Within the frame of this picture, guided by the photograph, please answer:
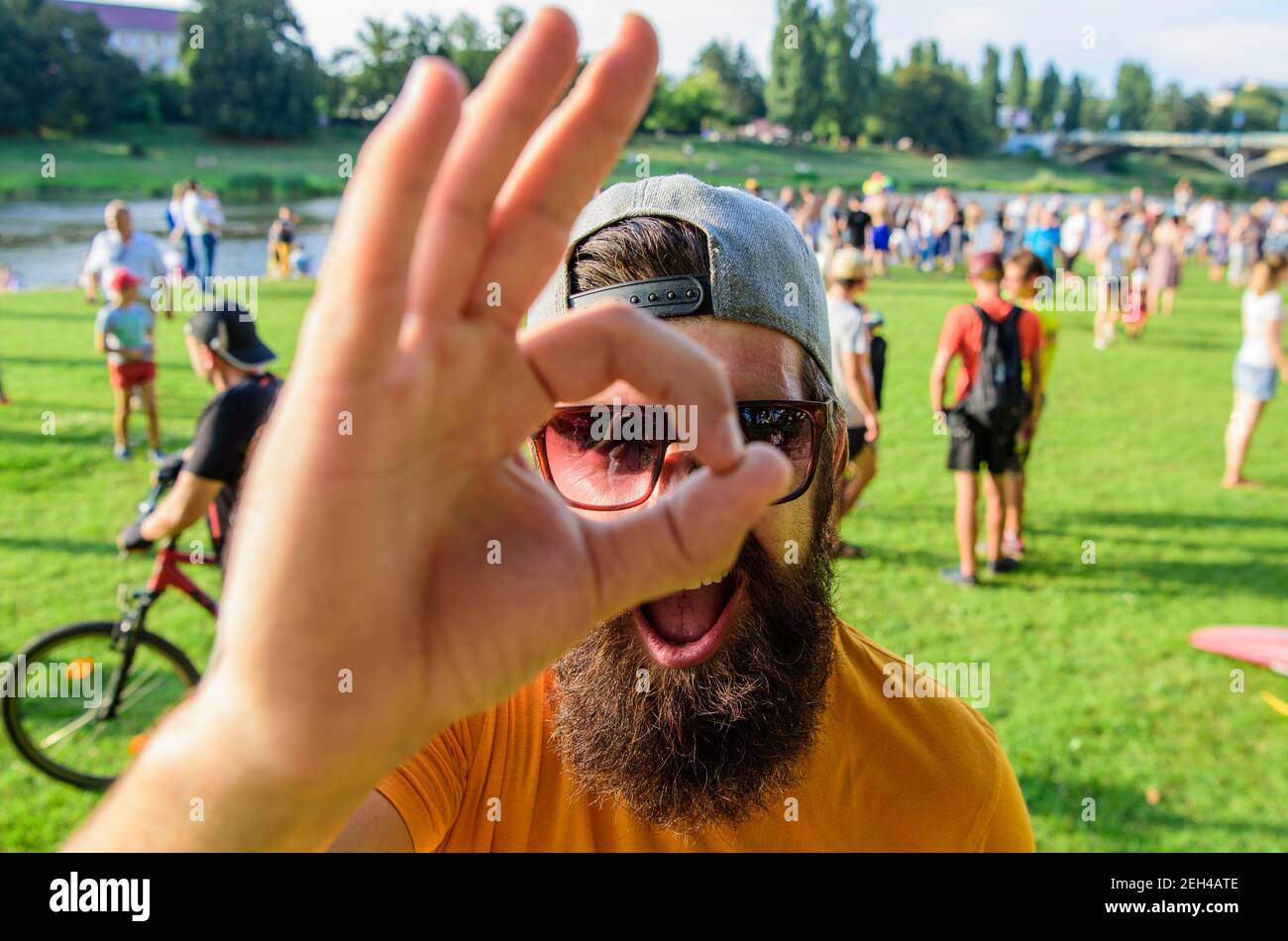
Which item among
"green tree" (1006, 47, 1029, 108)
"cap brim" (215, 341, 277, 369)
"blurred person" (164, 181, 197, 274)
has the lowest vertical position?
"cap brim" (215, 341, 277, 369)

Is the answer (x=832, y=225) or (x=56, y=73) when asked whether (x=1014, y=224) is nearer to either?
(x=832, y=225)

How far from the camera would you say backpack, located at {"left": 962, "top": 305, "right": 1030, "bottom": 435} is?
21.6 ft

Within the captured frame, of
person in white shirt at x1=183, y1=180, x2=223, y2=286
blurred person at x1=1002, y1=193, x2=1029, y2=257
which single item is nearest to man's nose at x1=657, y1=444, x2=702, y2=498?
person in white shirt at x1=183, y1=180, x2=223, y2=286

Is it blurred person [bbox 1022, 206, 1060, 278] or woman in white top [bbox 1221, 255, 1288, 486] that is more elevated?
blurred person [bbox 1022, 206, 1060, 278]

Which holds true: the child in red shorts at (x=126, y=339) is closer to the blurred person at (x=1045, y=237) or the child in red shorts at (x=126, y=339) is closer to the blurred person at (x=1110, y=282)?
the blurred person at (x=1110, y=282)

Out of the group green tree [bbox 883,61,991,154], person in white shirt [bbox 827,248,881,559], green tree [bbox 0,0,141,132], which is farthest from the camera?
green tree [bbox 883,61,991,154]

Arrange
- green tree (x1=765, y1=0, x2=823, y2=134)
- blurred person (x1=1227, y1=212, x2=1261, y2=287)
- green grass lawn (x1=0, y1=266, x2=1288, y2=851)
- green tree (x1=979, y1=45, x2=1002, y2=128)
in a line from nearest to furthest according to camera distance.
Result: green grass lawn (x1=0, y1=266, x2=1288, y2=851), blurred person (x1=1227, y1=212, x2=1261, y2=287), green tree (x1=765, y1=0, x2=823, y2=134), green tree (x1=979, y1=45, x2=1002, y2=128)

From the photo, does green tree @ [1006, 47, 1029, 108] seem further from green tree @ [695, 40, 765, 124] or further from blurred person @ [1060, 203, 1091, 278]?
blurred person @ [1060, 203, 1091, 278]

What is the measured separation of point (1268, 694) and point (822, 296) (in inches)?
210

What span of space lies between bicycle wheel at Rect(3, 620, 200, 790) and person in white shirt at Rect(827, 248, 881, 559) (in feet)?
15.6

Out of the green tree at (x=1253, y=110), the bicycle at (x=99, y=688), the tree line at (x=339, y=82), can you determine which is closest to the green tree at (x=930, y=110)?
the tree line at (x=339, y=82)

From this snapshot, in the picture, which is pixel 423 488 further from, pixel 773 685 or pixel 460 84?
pixel 773 685

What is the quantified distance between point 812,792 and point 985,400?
549 centimetres
